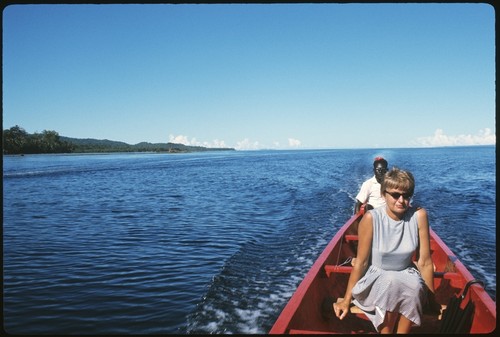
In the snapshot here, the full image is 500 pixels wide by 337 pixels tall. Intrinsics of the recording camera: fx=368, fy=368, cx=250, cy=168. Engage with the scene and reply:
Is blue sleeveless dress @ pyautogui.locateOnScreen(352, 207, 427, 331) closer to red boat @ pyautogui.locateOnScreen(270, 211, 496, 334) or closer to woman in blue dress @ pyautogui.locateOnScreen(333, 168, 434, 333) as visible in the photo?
woman in blue dress @ pyautogui.locateOnScreen(333, 168, 434, 333)

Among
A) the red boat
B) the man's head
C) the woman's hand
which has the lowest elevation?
the red boat

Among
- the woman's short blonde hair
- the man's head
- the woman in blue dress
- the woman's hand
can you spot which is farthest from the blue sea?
the woman's short blonde hair

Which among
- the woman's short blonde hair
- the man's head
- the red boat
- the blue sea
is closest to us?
the woman's short blonde hair

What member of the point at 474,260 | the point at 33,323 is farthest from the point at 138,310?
the point at 474,260

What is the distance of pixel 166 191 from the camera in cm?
2742

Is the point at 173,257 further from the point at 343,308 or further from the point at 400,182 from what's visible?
the point at 400,182

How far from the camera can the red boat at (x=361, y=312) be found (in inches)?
148

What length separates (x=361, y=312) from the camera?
4.27 meters

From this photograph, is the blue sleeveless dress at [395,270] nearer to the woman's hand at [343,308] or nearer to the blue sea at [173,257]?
the woman's hand at [343,308]

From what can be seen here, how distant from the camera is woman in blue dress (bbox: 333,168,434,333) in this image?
11.3 ft

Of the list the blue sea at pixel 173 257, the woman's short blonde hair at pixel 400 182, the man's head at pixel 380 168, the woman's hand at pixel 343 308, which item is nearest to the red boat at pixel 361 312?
the woman's hand at pixel 343 308

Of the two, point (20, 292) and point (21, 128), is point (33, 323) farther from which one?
point (21, 128)

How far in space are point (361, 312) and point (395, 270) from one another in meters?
1.03

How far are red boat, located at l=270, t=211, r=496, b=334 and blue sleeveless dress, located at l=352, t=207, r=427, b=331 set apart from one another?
54 centimetres
